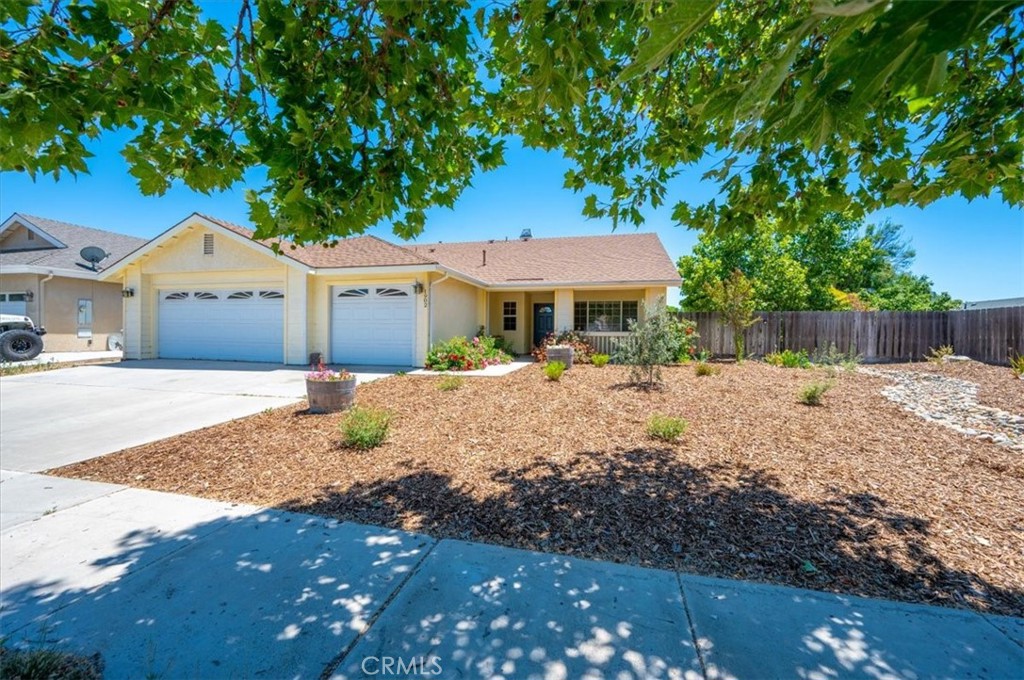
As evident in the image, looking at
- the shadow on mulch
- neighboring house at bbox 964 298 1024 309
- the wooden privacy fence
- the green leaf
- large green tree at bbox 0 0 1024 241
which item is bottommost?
the shadow on mulch

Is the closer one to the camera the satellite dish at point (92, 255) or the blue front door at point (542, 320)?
the blue front door at point (542, 320)

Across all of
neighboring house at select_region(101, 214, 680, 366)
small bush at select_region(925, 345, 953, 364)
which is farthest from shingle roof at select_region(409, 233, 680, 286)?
small bush at select_region(925, 345, 953, 364)

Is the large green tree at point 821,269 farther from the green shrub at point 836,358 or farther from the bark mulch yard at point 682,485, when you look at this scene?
the bark mulch yard at point 682,485

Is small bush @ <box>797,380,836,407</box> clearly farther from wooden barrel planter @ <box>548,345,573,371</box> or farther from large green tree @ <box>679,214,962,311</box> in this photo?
large green tree @ <box>679,214,962,311</box>

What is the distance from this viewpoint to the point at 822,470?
157 inches

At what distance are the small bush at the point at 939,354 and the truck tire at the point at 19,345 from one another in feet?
86.2

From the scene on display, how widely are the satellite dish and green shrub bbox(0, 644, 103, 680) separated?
21682 millimetres

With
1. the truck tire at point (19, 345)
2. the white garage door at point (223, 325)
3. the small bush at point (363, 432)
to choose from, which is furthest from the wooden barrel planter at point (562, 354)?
the truck tire at point (19, 345)

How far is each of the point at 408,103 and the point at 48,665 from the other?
3.74 meters

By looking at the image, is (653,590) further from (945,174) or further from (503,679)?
(945,174)

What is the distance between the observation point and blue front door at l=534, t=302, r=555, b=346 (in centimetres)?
1619

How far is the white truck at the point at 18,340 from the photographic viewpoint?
1193 centimetres

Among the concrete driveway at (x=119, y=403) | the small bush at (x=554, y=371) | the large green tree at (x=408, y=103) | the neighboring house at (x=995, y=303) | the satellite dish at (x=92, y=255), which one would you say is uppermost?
the satellite dish at (x=92, y=255)

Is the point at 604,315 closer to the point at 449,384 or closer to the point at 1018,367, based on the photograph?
the point at 449,384
